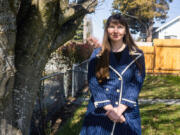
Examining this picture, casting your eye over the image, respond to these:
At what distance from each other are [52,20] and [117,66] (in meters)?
0.88

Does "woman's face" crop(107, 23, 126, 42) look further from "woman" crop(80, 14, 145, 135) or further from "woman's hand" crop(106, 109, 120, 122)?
"woman's hand" crop(106, 109, 120, 122)

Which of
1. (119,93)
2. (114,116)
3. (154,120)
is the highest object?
(119,93)

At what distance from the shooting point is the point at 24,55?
1.94 metres

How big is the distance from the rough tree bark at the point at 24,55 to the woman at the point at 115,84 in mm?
601

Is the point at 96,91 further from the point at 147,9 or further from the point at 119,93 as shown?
the point at 147,9

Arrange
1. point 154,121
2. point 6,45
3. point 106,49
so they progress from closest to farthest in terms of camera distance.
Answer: point 6,45, point 106,49, point 154,121

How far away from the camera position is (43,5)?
6.27 ft

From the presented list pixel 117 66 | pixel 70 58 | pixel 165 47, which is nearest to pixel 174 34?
pixel 165 47

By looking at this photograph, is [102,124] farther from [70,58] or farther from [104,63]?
[70,58]

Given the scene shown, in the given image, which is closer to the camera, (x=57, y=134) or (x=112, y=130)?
(x=112, y=130)

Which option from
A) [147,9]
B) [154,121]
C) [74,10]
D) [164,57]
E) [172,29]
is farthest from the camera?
[147,9]

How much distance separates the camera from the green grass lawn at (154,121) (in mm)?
3863

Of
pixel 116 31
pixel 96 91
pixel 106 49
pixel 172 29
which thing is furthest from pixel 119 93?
pixel 172 29

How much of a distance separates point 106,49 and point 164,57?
10569 millimetres
